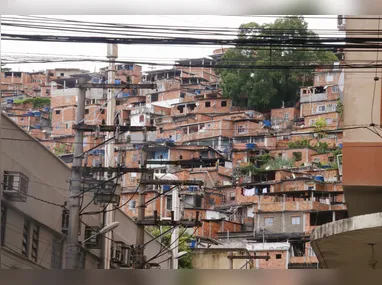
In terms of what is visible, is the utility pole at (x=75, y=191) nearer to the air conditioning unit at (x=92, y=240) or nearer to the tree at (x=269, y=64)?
the air conditioning unit at (x=92, y=240)

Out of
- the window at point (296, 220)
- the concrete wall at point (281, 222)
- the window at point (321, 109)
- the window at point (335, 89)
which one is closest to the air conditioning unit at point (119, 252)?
the concrete wall at point (281, 222)

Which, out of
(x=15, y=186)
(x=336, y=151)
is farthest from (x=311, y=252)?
(x=15, y=186)

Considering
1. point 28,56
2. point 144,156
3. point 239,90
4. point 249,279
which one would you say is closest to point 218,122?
point 239,90

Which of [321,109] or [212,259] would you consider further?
[212,259]

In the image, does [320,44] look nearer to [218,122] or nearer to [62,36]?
[218,122]

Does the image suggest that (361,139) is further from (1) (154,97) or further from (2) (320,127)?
(1) (154,97)

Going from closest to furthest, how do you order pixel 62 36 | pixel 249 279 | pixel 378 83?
pixel 249 279 < pixel 62 36 < pixel 378 83
